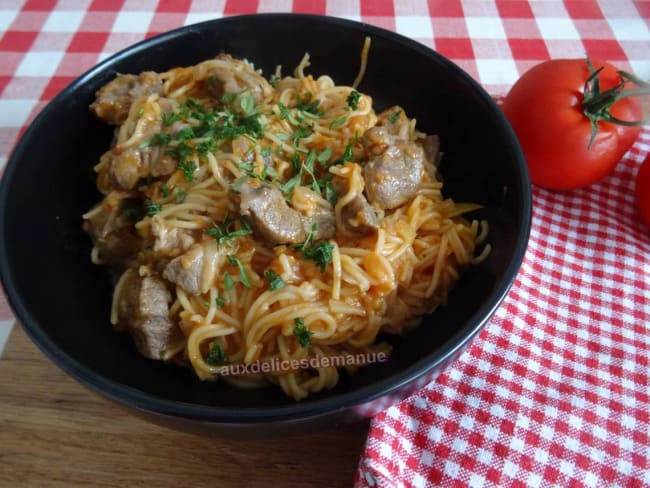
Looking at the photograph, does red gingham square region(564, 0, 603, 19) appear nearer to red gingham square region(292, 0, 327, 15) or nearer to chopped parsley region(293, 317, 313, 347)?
red gingham square region(292, 0, 327, 15)

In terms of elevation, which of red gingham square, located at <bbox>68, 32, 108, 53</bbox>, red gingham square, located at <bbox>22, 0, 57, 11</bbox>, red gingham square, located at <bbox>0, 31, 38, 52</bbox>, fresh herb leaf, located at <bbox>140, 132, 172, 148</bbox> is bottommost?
red gingham square, located at <bbox>0, 31, 38, 52</bbox>

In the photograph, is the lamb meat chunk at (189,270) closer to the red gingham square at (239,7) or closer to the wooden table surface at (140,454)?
the wooden table surface at (140,454)

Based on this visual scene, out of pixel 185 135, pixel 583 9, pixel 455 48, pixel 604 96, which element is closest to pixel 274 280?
pixel 185 135

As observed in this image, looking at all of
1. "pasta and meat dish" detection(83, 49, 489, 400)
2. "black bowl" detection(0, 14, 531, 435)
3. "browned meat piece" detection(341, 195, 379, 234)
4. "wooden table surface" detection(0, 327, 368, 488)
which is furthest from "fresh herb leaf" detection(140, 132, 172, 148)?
"wooden table surface" detection(0, 327, 368, 488)

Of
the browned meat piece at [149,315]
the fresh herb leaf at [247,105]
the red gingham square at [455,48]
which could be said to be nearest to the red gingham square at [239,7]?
the red gingham square at [455,48]

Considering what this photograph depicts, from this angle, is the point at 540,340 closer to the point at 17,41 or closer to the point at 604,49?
the point at 604,49

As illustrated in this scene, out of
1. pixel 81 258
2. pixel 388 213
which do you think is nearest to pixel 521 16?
pixel 388 213

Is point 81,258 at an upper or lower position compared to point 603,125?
lower

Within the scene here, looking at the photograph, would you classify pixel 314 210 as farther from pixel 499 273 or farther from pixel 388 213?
pixel 499 273
